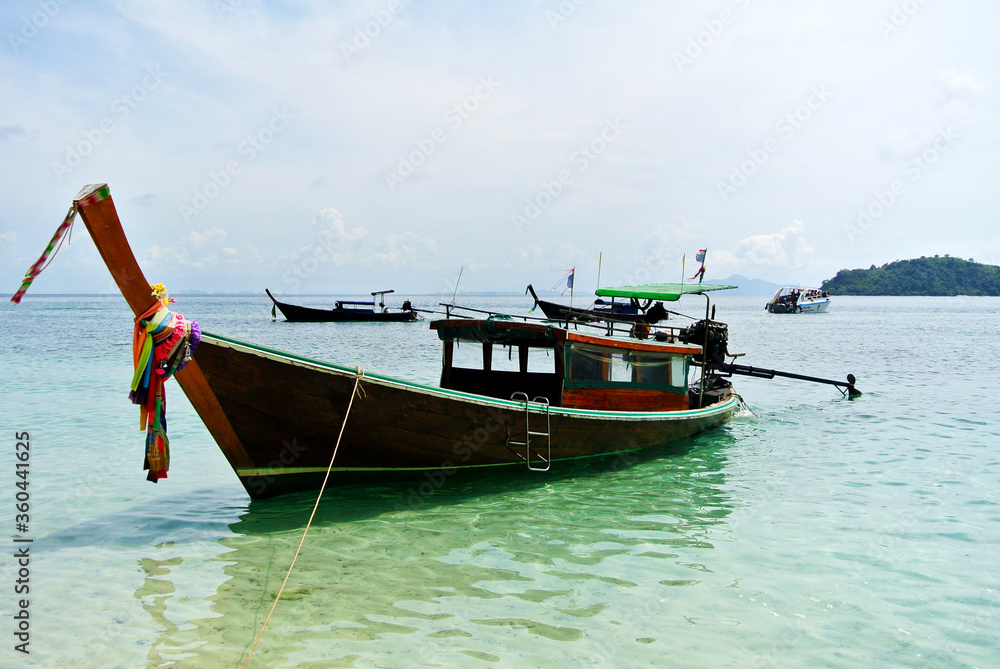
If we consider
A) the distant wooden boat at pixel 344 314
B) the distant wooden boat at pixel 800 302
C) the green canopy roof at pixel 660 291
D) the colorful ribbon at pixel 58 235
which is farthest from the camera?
the distant wooden boat at pixel 800 302

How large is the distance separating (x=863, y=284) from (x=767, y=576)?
174m

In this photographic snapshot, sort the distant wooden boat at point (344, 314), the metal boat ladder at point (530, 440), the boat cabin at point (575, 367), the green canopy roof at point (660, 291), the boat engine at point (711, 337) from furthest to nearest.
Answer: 1. the distant wooden boat at point (344, 314)
2. the boat engine at point (711, 337)
3. the green canopy roof at point (660, 291)
4. the boat cabin at point (575, 367)
5. the metal boat ladder at point (530, 440)

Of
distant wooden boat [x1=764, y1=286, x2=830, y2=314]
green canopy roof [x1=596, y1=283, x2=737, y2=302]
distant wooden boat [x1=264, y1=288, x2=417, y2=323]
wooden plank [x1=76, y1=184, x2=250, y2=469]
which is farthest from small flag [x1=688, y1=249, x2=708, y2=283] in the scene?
distant wooden boat [x1=764, y1=286, x2=830, y2=314]

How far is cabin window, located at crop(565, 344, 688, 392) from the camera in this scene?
9102mm

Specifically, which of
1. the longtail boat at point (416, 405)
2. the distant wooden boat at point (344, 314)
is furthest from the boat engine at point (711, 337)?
the distant wooden boat at point (344, 314)

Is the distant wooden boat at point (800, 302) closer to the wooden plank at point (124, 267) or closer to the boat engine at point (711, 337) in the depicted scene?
the boat engine at point (711, 337)

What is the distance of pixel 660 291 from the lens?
41.6 ft

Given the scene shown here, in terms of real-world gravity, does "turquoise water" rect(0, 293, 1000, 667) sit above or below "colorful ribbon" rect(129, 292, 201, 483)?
below

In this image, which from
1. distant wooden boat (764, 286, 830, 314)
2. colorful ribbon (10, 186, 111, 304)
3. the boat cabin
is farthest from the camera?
distant wooden boat (764, 286, 830, 314)

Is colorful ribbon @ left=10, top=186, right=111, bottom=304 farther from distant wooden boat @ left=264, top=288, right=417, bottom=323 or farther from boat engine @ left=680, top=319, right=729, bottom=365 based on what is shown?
distant wooden boat @ left=264, top=288, right=417, bottom=323

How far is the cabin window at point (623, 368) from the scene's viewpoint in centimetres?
910

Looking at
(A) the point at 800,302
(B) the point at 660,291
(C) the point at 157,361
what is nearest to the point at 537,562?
(C) the point at 157,361

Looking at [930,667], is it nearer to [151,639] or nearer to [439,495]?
[439,495]

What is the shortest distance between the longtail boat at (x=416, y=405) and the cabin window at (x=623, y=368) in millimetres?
19
